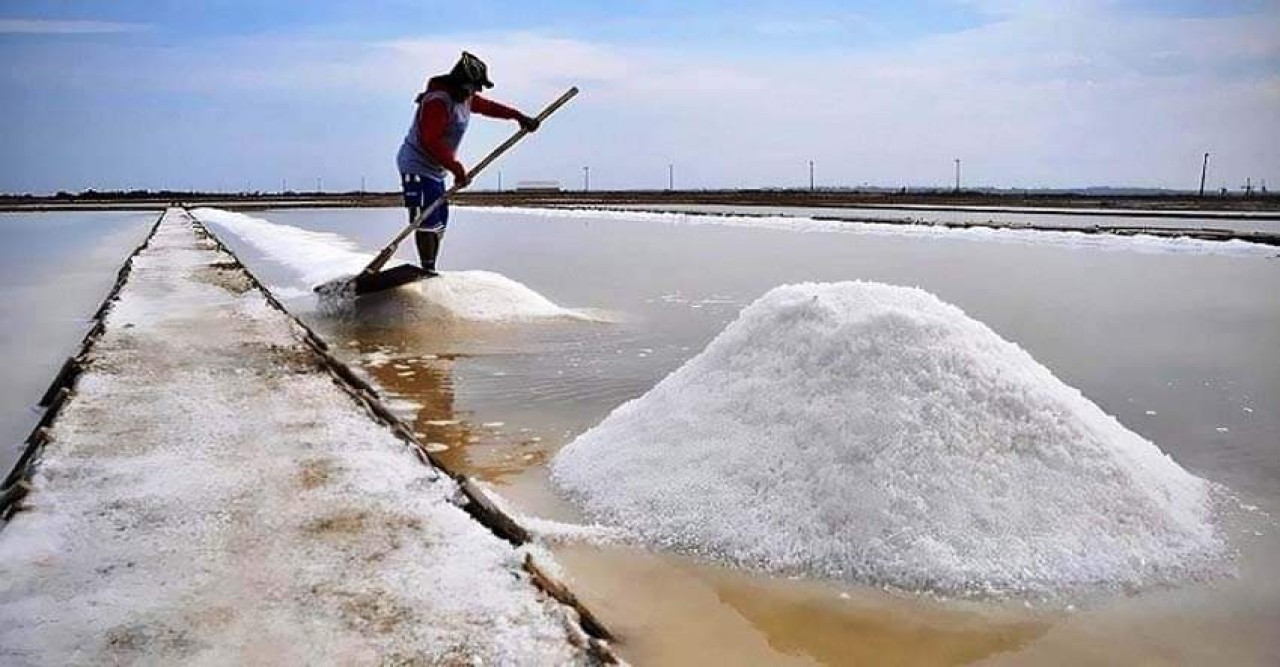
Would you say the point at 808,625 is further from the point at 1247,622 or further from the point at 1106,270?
the point at 1106,270

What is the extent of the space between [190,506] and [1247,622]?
207 centimetres

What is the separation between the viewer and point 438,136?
18.0ft

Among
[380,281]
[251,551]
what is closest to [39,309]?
[380,281]

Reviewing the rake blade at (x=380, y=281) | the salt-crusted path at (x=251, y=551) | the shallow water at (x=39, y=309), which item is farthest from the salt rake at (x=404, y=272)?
the salt-crusted path at (x=251, y=551)

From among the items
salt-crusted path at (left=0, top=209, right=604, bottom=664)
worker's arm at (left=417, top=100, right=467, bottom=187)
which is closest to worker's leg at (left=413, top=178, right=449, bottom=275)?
worker's arm at (left=417, top=100, right=467, bottom=187)

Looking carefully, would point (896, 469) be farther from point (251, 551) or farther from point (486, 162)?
point (486, 162)

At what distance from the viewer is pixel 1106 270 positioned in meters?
9.44

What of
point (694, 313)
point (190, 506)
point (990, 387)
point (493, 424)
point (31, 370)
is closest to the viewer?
point (190, 506)

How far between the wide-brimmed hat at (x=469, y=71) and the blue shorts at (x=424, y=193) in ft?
2.05

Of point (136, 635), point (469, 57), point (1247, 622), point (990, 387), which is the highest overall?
point (469, 57)

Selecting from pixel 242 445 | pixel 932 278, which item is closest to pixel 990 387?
pixel 242 445

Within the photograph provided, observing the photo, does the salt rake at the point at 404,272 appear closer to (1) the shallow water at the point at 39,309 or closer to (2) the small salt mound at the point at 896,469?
(1) the shallow water at the point at 39,309

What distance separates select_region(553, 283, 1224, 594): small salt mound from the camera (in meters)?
1.96

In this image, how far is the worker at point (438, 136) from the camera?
17.9ft
